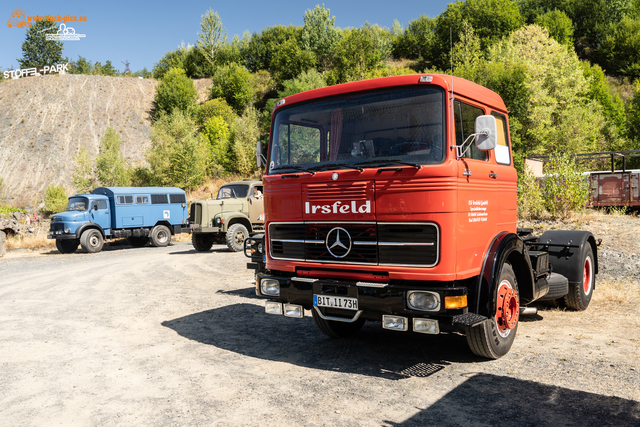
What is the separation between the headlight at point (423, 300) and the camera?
166 inches

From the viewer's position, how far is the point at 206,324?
23.3 feet

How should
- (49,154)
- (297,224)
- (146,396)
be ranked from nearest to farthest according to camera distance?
(146,396) < (297,224) < (49,154)

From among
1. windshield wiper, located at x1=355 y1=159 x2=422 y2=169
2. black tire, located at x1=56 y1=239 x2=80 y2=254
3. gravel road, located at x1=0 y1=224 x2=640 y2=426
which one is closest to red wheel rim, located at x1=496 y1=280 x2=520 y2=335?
gravel road, located at x1=0 y1=224 x2=640 y2=426

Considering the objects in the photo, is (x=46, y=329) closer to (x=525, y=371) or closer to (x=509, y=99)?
(x=525, y=371)

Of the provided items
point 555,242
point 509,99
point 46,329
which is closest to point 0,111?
point 509,99

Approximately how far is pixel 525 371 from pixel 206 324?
14.7ft

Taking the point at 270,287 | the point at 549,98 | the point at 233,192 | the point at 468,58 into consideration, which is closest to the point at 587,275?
the point at 270,287

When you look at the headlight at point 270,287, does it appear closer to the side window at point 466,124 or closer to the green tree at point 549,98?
the side window at point 466,124

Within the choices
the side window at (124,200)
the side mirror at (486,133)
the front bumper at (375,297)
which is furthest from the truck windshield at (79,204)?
the side mirror at (486,133)

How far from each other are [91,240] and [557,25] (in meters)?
63.7

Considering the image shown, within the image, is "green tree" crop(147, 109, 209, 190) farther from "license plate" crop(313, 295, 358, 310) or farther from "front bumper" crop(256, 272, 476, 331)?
"license plate" crop(313, 295, 358, 310)

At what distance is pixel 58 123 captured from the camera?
2479 inches

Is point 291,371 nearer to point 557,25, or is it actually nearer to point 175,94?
point 175,94

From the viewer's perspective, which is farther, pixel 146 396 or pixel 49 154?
pixel 49 154
